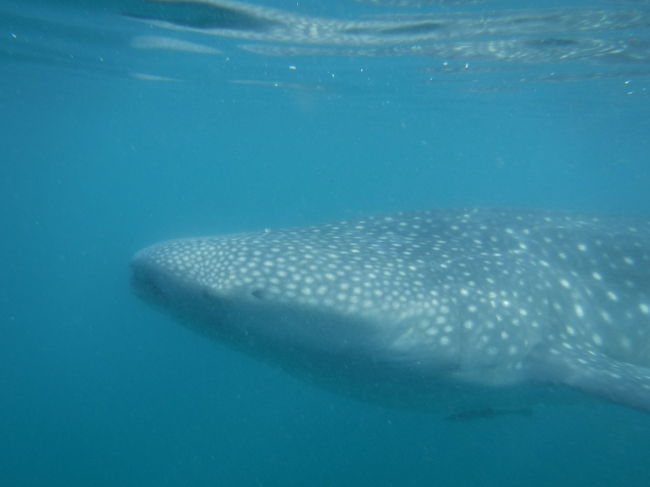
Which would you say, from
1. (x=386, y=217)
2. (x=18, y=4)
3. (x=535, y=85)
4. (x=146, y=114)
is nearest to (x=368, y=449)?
(x=386, y=217)

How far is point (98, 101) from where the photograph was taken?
2908 centimetres

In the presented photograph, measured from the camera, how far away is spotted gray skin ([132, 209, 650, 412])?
4527 mm

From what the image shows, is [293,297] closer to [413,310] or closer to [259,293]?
[259,293]

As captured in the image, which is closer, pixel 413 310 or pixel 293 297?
pixel 293 297

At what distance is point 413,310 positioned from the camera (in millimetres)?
4621

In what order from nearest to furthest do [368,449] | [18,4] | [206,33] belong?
1. [18,4]
2. [368,449]
3. [206,33]

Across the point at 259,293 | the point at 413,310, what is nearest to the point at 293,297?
the point at 259,293

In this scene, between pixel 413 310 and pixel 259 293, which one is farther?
pixel 413 310

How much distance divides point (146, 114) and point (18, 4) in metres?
25.2

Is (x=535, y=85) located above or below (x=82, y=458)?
above

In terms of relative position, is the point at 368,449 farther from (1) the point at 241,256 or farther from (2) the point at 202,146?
(2) the point at 202,146

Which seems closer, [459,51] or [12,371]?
[459,51]

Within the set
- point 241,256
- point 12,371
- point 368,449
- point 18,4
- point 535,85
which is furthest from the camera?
point 12,371

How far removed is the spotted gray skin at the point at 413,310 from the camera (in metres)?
4.53
